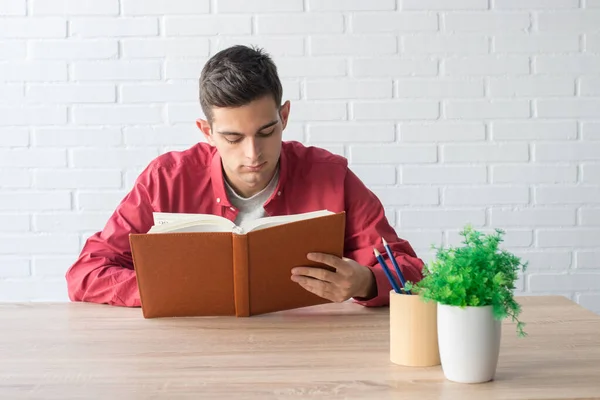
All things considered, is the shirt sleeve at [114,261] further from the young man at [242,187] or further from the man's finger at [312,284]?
the man's finger at [312,284]

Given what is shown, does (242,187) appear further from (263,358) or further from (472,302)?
(472,302)

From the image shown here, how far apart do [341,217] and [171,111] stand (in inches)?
58.1

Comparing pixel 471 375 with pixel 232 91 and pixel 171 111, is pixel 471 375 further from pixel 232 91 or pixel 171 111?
pixel 171 111

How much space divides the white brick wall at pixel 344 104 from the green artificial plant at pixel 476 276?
5.82 ft

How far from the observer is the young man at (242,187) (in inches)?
71.4

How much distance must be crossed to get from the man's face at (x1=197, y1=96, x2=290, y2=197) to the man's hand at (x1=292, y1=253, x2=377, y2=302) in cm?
39

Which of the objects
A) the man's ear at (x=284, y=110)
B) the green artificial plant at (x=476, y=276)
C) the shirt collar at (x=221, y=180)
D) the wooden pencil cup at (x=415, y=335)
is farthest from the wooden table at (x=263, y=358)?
the man's ear at (x=284, y=110)

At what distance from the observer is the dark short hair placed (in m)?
1.86

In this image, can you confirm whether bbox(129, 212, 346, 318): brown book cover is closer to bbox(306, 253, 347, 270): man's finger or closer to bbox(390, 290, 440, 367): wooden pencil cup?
bbox(306, 253, 347, 270): man's finger

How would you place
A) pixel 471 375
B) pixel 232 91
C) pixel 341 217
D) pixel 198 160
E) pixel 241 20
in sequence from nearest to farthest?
pixel 471 375 < pixel 341 217 < pixel 232 91 < pixel 198 160 < pixel 241 20

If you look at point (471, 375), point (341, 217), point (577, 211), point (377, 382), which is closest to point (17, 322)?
point (341, 217)

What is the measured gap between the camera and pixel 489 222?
2920 millimetres

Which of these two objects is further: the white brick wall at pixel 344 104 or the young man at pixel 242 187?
the white brick wall at pixel 344 104

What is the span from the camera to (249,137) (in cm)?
187
